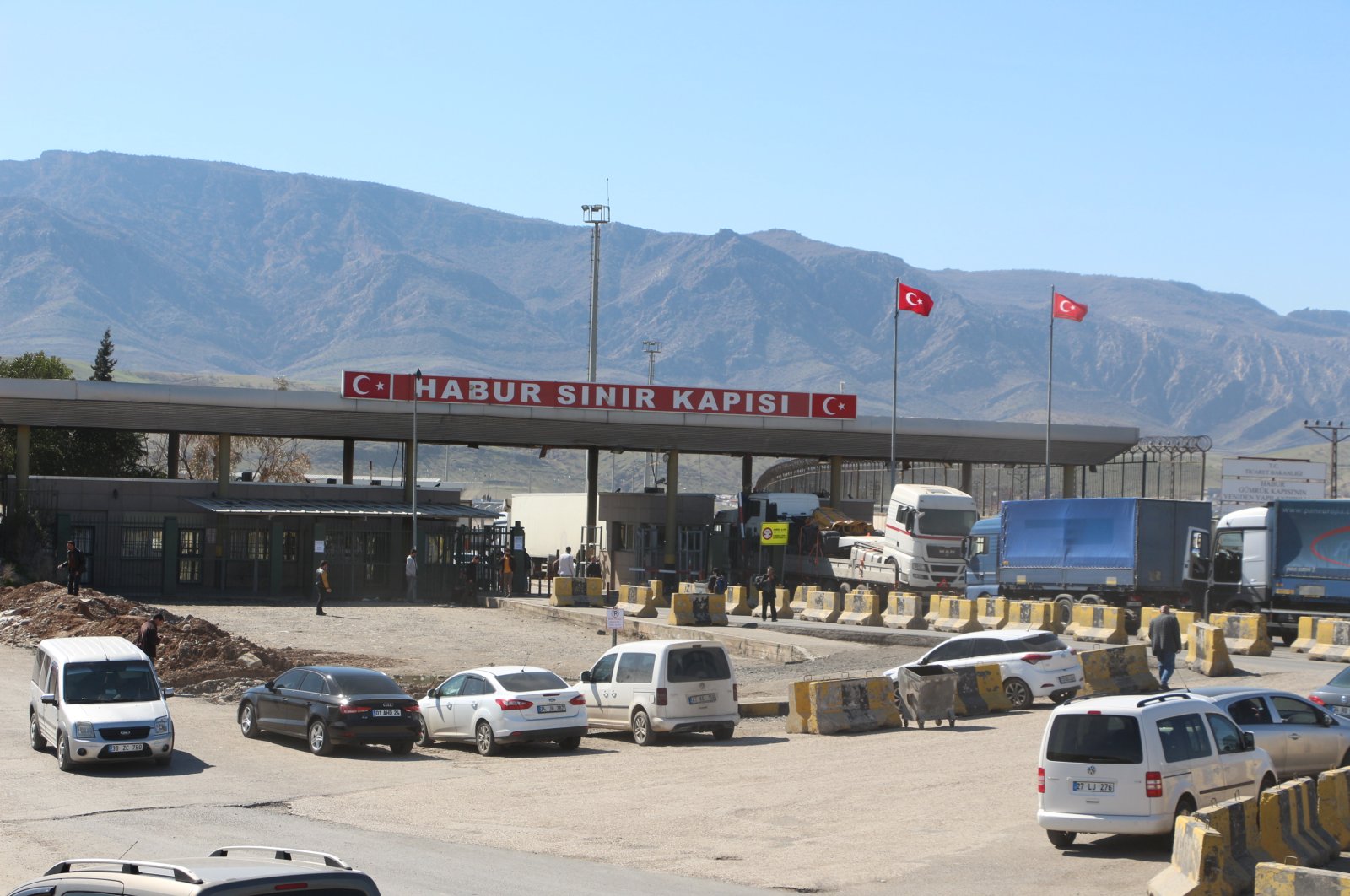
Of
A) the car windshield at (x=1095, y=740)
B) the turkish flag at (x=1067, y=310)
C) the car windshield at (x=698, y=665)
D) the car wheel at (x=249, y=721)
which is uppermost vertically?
the turkish flag at (x=1067, y=310)

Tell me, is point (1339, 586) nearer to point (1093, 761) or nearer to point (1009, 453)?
point (1093, 761)

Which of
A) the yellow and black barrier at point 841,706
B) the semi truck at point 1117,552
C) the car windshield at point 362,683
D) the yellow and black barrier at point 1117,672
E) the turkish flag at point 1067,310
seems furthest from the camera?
the turkish flag at point 1067,310

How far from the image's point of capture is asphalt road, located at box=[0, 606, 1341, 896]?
13562mm

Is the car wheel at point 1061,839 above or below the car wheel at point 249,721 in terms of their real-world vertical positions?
above

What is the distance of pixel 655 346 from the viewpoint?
404 ft

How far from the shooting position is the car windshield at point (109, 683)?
20703 millimetres

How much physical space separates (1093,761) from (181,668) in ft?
68.8

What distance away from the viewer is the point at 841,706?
78.6ft

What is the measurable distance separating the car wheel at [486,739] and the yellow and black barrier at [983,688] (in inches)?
323

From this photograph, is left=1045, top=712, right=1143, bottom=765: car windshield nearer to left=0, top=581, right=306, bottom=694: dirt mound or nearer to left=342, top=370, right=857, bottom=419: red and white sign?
left=0, top=581, right=306, bottom=694: dirt mound

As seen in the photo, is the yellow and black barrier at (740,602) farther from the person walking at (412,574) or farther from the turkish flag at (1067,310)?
the turkish flag at (1067,310)

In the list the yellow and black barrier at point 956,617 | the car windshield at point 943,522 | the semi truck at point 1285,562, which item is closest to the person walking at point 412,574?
the car windshield at point 943,522

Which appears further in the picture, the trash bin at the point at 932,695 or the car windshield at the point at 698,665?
the trash bin at the point at 932,695

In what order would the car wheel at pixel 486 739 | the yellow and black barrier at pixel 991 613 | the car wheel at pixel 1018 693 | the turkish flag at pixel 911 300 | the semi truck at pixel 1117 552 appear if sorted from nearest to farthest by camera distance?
the car wheel at pixel 486 739, the car wheel at pixel 1018 693, the yellow and black barrier at pixel 991 613, the semi truck at pixel 1117 552, the turkish flag at pixel 911 300
